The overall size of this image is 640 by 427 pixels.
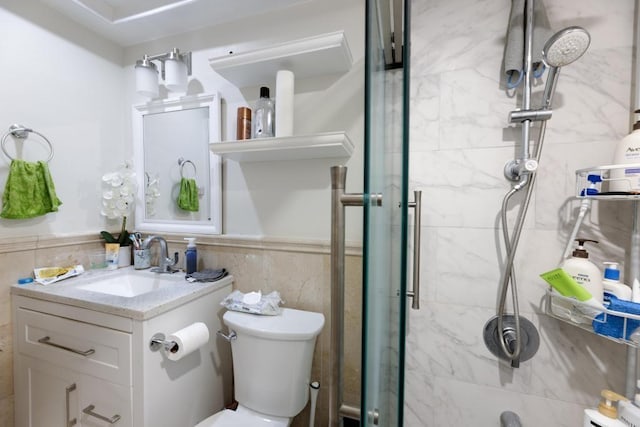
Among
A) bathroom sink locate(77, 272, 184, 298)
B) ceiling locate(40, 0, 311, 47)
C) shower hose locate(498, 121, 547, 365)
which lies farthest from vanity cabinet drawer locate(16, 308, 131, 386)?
ceiling locate(40, 0, 311, 47)

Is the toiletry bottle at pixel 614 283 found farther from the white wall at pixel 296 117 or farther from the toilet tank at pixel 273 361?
the toilet tank at pixel 273 361

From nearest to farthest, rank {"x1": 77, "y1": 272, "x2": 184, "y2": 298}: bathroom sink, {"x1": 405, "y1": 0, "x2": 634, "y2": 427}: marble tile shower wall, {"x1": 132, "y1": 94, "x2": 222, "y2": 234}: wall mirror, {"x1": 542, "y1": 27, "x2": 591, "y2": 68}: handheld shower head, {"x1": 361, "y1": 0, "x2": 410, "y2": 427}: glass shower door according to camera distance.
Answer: {"x1": 361, "y1": 0, "x2": 410, "y2": 427}: glass shower door, {"x1": 542, "y1": 27, "x2": 591, "y2": 68}: handheld shower head, {"x1": 405, "y1": 0, "x2": 634, "y2": 427}: marble tile shower wall, {"x1": 77, "y1": 272, "x2": 184, "y2": 298}: bathroom sink, {"x1": 132, "y1": 94, "x2": 222, "y2": 234}: wall mirror

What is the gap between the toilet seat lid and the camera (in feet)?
3.30

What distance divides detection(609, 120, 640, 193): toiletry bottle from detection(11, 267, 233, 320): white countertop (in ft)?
4.89

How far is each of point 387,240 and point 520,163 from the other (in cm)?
66

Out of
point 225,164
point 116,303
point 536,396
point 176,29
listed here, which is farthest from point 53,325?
point 536,396

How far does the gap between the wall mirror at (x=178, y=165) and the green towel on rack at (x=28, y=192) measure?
39 centimetres

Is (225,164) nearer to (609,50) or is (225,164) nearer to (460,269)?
(460,269)

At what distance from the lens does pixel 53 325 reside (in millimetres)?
1043

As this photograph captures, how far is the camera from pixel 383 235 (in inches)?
Answer: 22.1

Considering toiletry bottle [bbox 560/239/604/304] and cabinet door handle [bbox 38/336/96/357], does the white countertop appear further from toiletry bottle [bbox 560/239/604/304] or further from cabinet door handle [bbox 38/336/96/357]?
toiletry bottle [bbox 560/239/604/304]

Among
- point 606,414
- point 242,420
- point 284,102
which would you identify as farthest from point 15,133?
point 606,414

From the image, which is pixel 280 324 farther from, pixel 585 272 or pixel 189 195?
pixel 585 272

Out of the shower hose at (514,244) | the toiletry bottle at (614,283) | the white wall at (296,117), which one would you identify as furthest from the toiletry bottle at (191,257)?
the toiletry bottle at (614,283)
